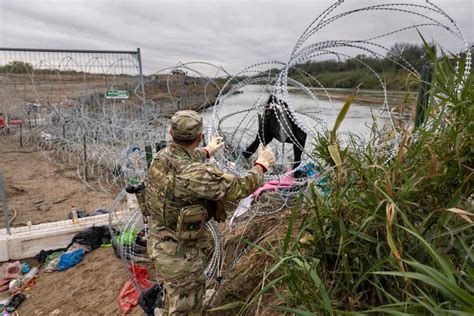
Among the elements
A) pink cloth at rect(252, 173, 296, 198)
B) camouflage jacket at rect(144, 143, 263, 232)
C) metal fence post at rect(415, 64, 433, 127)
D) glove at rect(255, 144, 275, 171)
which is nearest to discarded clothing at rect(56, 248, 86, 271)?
camouflage jacket at rect(144, 143, 263, 232)

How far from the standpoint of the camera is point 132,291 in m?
3.69

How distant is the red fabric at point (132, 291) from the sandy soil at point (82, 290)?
0.08m

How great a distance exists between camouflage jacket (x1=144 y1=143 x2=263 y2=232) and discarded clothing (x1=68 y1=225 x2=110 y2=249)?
2621 millimetres

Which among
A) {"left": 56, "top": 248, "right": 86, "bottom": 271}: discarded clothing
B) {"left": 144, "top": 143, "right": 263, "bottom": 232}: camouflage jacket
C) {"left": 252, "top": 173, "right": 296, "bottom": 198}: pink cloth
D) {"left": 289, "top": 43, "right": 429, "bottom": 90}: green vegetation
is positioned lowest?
{"left": 56, "top": 248, "right": 86, "bottom": 271}: discarded clothing

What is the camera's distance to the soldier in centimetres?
235

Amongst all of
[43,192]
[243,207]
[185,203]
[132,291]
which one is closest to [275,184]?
[243,207]

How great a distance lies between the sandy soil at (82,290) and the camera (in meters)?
3.62

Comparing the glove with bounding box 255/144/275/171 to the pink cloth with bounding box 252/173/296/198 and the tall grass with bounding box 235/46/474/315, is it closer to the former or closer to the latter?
the pink cloth with bounding box 252/173/296/198

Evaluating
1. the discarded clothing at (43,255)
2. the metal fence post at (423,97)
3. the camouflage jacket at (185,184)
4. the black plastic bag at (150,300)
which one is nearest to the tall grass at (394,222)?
the metal fence post at (423,97)

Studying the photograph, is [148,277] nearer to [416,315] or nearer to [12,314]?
[12,314]

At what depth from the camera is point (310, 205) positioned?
1.82 meters

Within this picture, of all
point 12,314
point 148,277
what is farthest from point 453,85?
point 12,314

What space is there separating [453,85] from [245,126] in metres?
2.91

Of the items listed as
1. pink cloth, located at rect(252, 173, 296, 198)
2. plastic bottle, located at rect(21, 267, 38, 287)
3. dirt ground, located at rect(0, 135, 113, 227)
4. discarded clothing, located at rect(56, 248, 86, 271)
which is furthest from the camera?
dirt ground, located at rect(0, 135, 113, 227)
